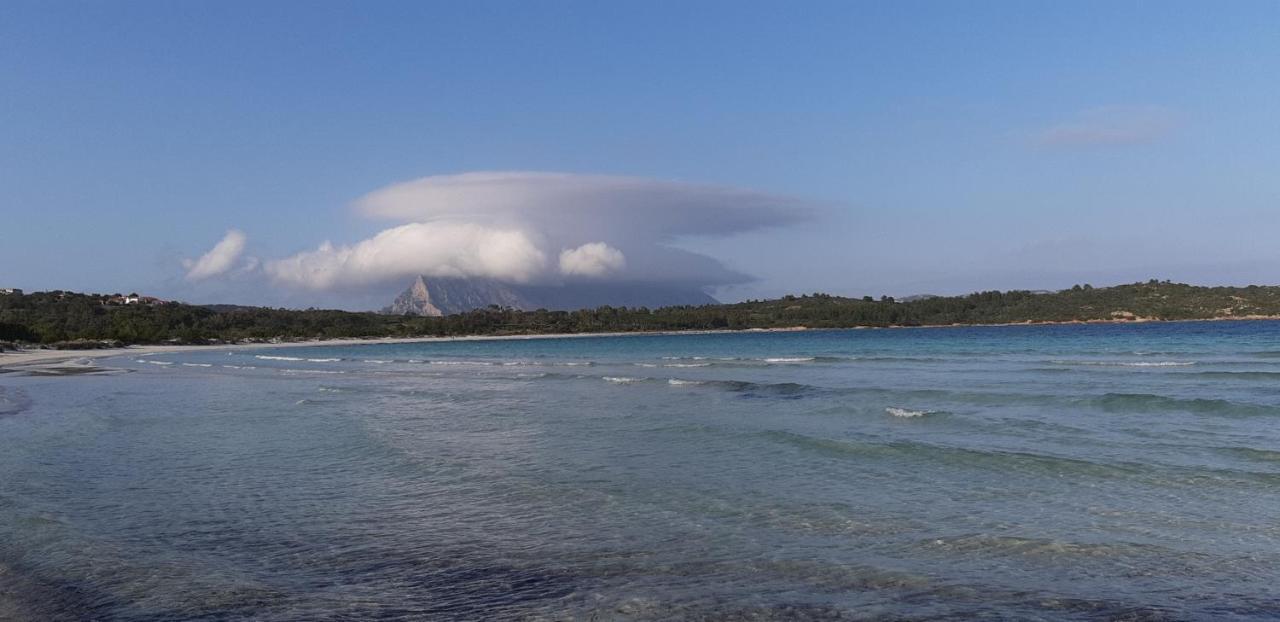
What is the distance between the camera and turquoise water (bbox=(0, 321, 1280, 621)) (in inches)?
319

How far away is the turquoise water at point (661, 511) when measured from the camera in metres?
8.10

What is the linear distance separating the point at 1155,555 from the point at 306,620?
861cm

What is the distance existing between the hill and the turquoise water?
100364 mm

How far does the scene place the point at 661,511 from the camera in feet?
39.4

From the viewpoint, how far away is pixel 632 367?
5388 cm

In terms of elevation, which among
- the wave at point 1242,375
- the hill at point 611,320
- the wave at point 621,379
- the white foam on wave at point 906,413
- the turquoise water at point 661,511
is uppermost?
the hill at point 611,320

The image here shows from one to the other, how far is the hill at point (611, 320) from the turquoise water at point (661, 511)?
10036 centimetres

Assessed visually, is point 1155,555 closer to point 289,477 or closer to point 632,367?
point 289,477

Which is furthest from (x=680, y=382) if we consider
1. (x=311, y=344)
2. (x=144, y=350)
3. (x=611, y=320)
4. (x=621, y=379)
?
(x=611, y=320)

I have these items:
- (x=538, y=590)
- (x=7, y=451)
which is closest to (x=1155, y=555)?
(x=538, y=590)

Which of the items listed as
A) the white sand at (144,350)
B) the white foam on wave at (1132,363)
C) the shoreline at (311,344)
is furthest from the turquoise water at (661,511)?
the shoreline at (311,344)

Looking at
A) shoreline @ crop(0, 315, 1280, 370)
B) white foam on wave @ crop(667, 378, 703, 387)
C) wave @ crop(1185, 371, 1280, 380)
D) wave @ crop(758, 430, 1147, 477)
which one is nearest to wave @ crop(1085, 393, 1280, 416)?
wave @ crop(1185, 371, 1280, 380)

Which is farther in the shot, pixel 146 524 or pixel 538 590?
pixel 146 524

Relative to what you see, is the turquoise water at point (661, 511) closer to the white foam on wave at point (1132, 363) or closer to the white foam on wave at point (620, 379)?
the white foam on wave at point (620, 379)
